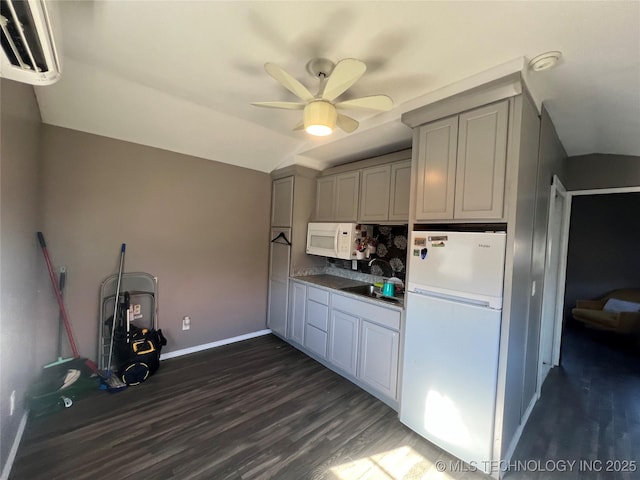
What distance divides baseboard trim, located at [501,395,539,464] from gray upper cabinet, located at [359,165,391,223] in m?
1.98

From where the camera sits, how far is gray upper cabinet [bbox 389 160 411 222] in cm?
255

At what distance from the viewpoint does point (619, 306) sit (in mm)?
3957

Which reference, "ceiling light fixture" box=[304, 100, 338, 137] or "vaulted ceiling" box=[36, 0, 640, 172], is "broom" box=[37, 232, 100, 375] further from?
"ceiling light fixture" box=[304, 100, 338, 137]

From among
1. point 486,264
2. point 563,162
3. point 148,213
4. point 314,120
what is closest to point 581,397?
point 486,264

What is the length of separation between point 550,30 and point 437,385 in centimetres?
216

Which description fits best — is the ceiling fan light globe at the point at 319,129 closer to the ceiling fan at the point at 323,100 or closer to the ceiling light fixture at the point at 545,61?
the ceiling fan at the point at 323,100

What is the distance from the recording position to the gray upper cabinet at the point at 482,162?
1.61 meters

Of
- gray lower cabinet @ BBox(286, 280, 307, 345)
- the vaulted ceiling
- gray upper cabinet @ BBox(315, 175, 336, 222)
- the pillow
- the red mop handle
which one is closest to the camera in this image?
the vaulted ceiling

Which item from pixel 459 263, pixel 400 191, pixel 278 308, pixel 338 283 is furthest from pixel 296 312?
pixel 459 263

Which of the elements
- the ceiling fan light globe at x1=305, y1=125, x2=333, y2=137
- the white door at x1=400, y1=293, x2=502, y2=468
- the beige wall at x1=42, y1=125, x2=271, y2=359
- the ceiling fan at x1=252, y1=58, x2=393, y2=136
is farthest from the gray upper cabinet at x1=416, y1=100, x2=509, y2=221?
the beige wall at x1=42, y1=125, x2=271, y2=359

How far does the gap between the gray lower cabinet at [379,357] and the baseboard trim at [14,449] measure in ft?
7.88

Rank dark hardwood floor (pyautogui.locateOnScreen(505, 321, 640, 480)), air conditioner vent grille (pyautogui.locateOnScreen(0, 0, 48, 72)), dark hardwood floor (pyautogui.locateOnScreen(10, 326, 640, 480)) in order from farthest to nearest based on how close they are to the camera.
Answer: dark hardwood floor (pyautogui.locateOnScreen(505, 321, 640, 480)), dark hardwood floor (pyautogui.locateOnScreen(10, 326, 640, 480)), air conditioner vent grille (pyautogui.locateOnScreen(0, 0, 48, 72))

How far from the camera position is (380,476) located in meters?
1.63

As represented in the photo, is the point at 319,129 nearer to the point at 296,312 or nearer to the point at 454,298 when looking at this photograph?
the point at 454,298
